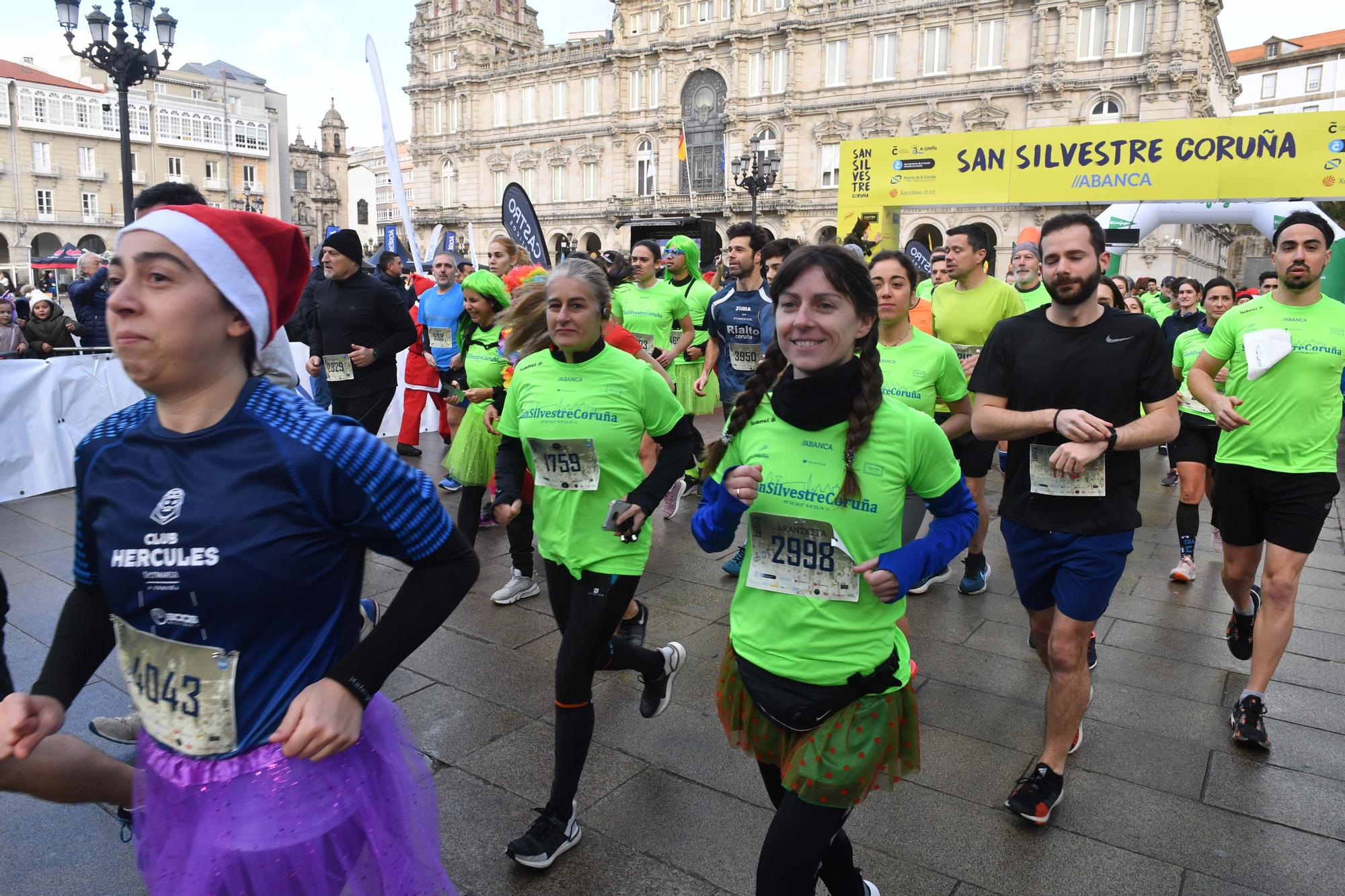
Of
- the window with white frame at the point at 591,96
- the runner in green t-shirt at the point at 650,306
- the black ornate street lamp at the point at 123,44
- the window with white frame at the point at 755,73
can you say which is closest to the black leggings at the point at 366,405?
the runner in green t-shirt at the point at 650,306

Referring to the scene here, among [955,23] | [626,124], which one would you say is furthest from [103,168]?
[955,23]

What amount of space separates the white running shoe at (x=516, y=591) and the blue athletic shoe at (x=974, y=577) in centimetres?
263

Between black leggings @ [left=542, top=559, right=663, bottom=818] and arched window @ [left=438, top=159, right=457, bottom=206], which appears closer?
black leggings @ [left=542, top=559, right=663, bottom=818]

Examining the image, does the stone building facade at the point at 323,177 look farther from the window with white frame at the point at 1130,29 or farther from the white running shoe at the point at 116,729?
the white running shoe at the point at 116,729

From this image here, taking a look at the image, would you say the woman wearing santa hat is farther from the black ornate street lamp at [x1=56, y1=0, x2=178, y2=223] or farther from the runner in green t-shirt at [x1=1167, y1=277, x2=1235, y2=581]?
the black ornate street lamp at [x1=56, y1=0, x2=178, y2=223]

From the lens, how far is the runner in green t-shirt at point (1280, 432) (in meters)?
3.81

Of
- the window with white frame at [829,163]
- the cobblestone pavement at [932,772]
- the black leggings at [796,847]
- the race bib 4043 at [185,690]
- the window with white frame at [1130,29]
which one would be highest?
the window with white frame at [1130,29]

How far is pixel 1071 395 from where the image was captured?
3.25 m

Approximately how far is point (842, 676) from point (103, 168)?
76900 millimetres

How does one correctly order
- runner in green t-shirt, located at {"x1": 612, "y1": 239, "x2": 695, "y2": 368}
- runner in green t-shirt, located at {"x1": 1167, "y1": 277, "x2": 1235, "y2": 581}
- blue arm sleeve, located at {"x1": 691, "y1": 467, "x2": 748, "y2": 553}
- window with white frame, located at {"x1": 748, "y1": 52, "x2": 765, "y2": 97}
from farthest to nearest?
window with white frame, located at {"x1": 748, "y1": 52, "x2": 765, "y2": 97}
runner in green t-shirt, located at {"x1": 612, "y1": 239, "x2": 695, "y2": 368}
runner in green t-shirt, located at {"x1": 1167, "y1": 277, "x2": 1235, "y2": 581}
blue arm sleeve, located at {"x1": 691, "y1": 467, "x2": 748, "y2": 553}

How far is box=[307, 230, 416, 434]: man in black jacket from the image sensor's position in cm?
622

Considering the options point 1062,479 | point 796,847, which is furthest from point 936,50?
point 796,847

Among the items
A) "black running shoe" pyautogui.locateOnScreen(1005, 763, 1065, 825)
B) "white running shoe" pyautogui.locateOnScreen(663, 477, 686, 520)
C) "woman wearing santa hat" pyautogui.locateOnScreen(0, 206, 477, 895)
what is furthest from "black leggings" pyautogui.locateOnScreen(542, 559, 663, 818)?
"white running shoe" pyautogui.locateOnScreen(663, 477, 686, 520)

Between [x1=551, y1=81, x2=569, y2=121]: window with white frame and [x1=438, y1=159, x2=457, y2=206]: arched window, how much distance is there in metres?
9.70
